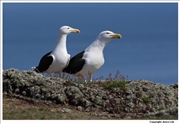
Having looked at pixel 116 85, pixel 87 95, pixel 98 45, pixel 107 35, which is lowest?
pixel 87 95

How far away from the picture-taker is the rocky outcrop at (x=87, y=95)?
13252 mm

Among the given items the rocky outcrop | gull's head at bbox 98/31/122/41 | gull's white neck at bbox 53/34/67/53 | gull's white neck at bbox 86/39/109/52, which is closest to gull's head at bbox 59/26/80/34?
gull's white neck at bbox 53/34/67/53

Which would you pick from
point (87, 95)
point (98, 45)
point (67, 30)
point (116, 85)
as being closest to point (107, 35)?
point (98, 45)

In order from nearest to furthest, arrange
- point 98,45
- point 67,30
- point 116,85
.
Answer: point 116,85 < point 98,45 < point 67,30

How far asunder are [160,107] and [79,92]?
2.23m

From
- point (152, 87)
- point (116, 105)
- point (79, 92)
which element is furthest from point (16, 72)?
point (152, 87)

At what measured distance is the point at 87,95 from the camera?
13562 millimetres

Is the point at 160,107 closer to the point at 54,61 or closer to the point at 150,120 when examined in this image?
the point at 150,120

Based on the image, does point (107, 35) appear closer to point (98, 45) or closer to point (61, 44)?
point (98, 45)

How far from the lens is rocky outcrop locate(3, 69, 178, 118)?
1325cm

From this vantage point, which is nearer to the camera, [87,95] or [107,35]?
[87,95]

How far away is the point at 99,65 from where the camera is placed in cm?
1602

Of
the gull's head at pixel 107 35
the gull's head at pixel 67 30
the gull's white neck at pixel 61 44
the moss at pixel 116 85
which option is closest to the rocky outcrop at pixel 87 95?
the moss at pixel 116 85

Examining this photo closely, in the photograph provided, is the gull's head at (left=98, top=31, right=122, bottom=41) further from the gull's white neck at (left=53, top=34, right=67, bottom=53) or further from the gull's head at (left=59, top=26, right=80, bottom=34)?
the gull's white neck at (left=53, top=34, right=67, bottom=53)
